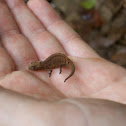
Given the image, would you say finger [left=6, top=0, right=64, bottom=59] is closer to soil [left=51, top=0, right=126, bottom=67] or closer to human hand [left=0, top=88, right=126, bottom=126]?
human hand [left=0, top=88, right=126, bottom=126]

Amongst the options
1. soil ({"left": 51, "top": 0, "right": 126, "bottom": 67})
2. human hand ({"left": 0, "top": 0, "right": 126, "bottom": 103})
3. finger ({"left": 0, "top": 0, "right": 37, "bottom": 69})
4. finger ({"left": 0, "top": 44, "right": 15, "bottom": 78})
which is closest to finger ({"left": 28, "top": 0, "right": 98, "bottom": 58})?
human hand ({"left": 0, "top": 0, "right": 126, "bottom": 103})

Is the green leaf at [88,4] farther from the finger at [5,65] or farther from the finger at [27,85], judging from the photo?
the finger at [27,85]

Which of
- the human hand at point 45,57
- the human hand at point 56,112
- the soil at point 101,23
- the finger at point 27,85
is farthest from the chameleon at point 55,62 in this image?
the soil at point 101,23

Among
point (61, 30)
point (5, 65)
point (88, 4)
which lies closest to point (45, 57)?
point (61, 30)

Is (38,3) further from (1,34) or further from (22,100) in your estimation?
(22,100)

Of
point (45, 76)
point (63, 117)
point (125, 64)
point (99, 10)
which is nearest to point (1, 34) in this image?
point (45, 76)
